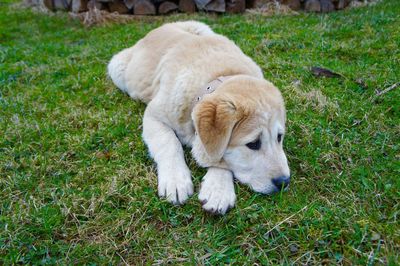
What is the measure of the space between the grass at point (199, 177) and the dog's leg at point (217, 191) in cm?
7

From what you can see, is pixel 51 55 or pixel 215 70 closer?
pixel 215 70

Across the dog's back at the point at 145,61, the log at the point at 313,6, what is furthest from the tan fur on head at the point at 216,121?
the log at the point at 313,6

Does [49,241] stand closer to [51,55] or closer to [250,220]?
[250,220]

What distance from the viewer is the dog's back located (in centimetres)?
459

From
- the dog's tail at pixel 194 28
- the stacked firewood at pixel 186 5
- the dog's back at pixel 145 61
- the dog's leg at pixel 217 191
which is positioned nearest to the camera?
Result: the dog's leg at pixel 217 191

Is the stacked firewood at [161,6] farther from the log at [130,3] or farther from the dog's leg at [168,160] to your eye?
the dog's leg at [168,160]

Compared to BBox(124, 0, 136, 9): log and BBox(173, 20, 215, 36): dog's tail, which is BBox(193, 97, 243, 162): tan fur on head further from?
BBox(124, 0, 136, 9): log

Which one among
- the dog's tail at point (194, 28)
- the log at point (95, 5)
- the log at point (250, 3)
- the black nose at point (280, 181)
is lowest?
the black nose at point (280, 181)

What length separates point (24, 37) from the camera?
9031mm

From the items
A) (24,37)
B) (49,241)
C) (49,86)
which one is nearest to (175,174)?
(49,241)

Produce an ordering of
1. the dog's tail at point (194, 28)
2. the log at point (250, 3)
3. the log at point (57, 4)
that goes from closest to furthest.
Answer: the dog's tail at point (194, 28)
the log at point (250, 3)
the log at point (57, 4)

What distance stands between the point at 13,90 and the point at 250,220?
170 inches

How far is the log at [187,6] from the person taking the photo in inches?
378

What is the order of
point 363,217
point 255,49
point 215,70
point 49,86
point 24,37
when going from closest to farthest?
point 363,217
point 215,70
point 49,86
point 255,49
point 24,37
